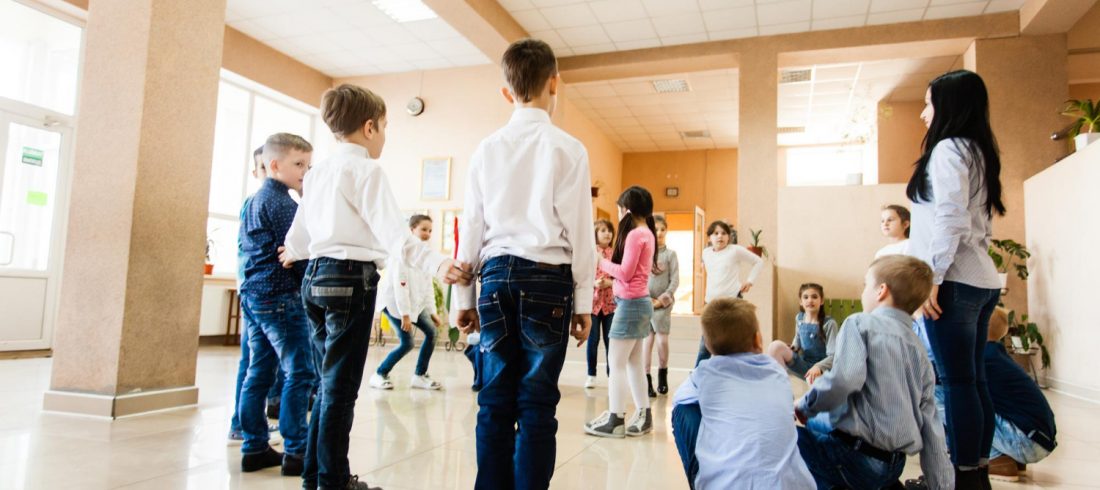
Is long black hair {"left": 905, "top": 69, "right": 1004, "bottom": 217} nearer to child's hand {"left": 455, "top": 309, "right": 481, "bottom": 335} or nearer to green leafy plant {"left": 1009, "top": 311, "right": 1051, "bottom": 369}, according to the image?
child's hand {"left": 455, "top": 309, "right": 481, "bottom": 335}

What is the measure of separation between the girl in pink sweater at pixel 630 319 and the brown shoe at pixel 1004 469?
1372mm

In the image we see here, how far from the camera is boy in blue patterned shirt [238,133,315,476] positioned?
6.92ft

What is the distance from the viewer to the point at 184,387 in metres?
3.30

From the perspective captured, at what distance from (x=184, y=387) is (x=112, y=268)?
2.32 ft

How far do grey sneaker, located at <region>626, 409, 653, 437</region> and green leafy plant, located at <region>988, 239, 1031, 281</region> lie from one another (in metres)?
4.60

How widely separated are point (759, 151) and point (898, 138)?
3374mm

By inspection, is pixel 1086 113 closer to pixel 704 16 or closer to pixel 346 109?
pixel 704 16

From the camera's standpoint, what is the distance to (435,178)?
330 inches

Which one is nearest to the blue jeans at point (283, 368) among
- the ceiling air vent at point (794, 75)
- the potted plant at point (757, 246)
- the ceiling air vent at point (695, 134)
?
the potted plant at point (757, 246)

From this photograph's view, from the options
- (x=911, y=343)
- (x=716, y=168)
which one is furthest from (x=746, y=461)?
(x=716, y=168)

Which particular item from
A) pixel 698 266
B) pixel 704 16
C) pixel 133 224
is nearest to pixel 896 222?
pixel 133 224

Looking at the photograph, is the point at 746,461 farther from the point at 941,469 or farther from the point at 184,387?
the point at 184,387

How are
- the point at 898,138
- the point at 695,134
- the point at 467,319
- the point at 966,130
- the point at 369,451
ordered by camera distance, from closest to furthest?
the point at 467,319 → the point at 966,130 → the point at 369,451 → the point at 898,138 → the point at 695,134

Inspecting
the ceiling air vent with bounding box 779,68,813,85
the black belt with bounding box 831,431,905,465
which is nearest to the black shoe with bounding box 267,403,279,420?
the black belt with bounding box 831,431,905,465
